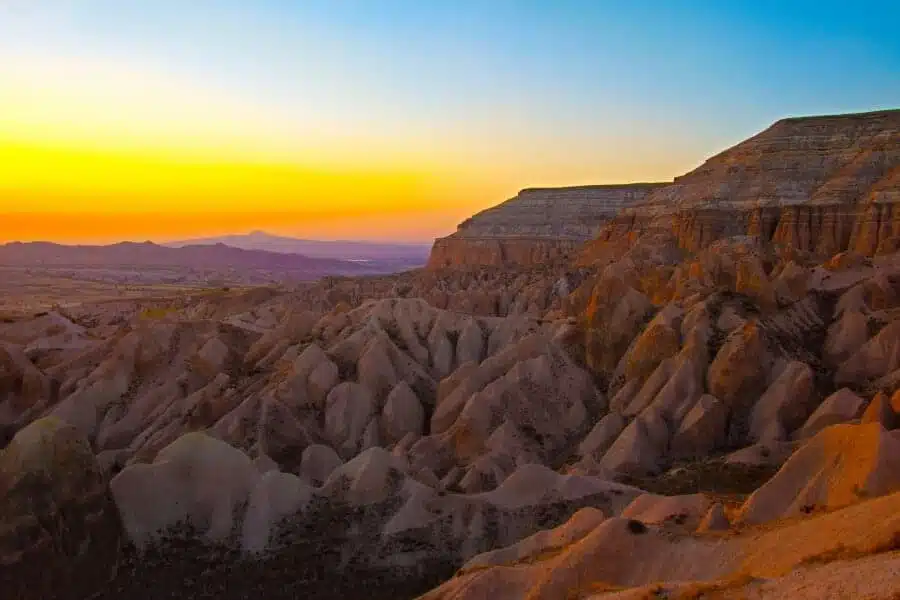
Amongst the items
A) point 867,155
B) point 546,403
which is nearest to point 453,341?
point 546,403

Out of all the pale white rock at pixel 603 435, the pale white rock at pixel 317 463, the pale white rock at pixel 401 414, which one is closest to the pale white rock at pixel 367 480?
the pale white rock at pixel 317 463

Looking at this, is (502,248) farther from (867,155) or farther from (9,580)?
(9,580)

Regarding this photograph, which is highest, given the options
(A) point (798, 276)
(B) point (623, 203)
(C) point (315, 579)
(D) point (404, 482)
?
(B) point (623, 203)

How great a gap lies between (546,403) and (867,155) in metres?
43.9

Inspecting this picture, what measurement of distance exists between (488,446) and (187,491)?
9995 mm

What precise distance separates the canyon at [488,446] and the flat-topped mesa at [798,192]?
181cm

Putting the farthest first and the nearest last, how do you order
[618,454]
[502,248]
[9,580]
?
1. [502,248]
2. [618,454]
3. [9,580]

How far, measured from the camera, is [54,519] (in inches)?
674

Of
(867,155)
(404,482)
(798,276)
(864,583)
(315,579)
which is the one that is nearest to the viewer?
(864,583)

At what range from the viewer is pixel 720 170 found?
68.7m

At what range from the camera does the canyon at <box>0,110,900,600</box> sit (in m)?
13.0

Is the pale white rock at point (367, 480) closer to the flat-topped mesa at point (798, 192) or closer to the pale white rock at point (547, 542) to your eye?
the pale white rock at point (547, 542)

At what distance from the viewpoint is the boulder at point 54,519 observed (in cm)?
1658

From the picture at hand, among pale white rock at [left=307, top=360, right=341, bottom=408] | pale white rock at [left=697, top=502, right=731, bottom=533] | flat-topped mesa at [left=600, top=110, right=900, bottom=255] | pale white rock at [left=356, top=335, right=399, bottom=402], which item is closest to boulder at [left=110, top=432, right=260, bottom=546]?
pale white rock at [left=307, top=360, right=341, bottom=408]
